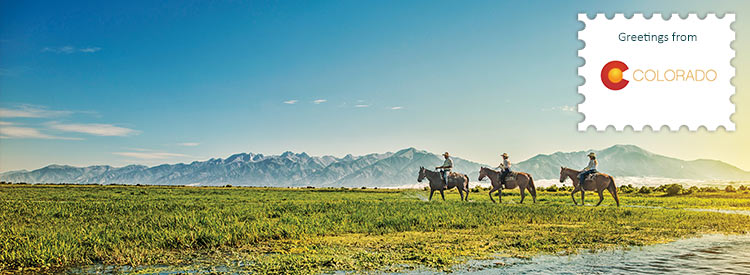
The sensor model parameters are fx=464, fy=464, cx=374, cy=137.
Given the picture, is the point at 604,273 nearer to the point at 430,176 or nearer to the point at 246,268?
the point at 246,268

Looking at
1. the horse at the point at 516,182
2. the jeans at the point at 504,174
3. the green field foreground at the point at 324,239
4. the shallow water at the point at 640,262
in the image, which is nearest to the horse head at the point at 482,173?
the horse at the point at 516,182

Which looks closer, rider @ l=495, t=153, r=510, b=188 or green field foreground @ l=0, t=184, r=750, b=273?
green field foreground @ l=0, t=184, r=750, b=273

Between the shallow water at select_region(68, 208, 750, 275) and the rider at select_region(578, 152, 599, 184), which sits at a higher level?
the rider at select_region(578, 152, 599, 184)

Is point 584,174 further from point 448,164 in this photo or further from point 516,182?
point 448,164

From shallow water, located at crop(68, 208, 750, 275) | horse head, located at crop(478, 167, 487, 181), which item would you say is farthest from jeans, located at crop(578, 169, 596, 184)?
shallow water, located at crop(68, 208, 750, 275)

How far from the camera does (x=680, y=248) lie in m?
12.8

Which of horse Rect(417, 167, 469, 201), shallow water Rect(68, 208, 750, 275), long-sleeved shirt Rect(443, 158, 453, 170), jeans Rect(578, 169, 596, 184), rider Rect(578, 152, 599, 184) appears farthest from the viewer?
horse Rect(417, 167, 469, 201)

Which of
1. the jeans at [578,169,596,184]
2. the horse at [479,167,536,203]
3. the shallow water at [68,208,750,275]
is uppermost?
the jeans at [578,169,596,184]

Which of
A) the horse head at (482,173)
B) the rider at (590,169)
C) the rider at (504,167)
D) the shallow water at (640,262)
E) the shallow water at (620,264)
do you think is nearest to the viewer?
the shallow water at (620,264)

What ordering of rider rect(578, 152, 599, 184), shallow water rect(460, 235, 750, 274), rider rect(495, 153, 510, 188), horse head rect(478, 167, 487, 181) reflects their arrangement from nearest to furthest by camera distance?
shallow water rect(460, 235, 750, 274), rider rect(578, 152, 599, 184), rider rect(495, 153, 510, 188), horse head rect(478, 167, 487, 181)

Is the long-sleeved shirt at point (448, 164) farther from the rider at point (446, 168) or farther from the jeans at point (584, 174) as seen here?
the jeans at point (584, 174)

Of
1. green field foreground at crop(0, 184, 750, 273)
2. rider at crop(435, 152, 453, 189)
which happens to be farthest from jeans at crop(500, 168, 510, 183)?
green field foreground at crop(0, 184, 750, 273)

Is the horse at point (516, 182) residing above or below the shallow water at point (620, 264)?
above

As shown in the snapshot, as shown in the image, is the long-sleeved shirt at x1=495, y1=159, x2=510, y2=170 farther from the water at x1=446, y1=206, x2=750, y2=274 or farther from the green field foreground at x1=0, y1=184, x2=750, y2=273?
the water at x1=446, y1=206, x2=750, y2=274
